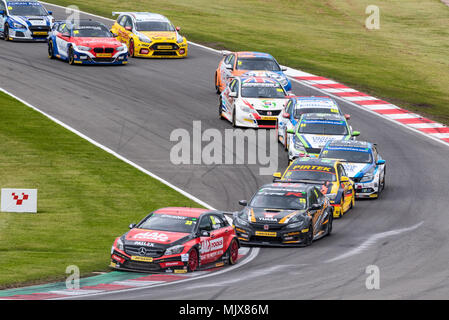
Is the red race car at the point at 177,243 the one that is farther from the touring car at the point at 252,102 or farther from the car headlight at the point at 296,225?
the touring car at the point at 252,102

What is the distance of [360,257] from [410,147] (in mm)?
14721

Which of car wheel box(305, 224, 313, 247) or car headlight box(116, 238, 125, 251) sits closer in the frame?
car headlight box(116, 238, 125, 251)

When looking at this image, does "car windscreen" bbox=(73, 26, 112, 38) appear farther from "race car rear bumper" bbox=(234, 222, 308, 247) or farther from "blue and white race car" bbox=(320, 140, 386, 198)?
"race car rear bumper" bbox=(234, 222, 308, 247)

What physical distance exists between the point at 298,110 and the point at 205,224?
14450mm

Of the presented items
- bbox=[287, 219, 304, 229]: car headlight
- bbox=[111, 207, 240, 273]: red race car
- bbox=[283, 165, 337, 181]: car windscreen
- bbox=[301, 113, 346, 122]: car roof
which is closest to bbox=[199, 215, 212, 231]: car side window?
bbox=[111, 207, 240, 273]: red race car

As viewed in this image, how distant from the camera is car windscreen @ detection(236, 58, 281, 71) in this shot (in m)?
42.1

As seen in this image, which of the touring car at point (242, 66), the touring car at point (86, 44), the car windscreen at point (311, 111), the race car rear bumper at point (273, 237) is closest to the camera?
the race car rear bumper at point (273, 237)

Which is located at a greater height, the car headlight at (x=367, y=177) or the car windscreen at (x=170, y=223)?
the car windscreen at (x=170, y=223)

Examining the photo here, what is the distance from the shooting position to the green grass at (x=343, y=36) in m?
47.4

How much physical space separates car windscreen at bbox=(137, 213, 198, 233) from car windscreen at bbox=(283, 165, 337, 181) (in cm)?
746

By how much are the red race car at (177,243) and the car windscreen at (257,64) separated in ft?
63.4

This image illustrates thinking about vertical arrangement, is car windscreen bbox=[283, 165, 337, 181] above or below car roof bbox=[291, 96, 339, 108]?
below

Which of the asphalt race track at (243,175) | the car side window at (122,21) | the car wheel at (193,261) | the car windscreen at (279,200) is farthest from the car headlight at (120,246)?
the car side window at (122,21)
